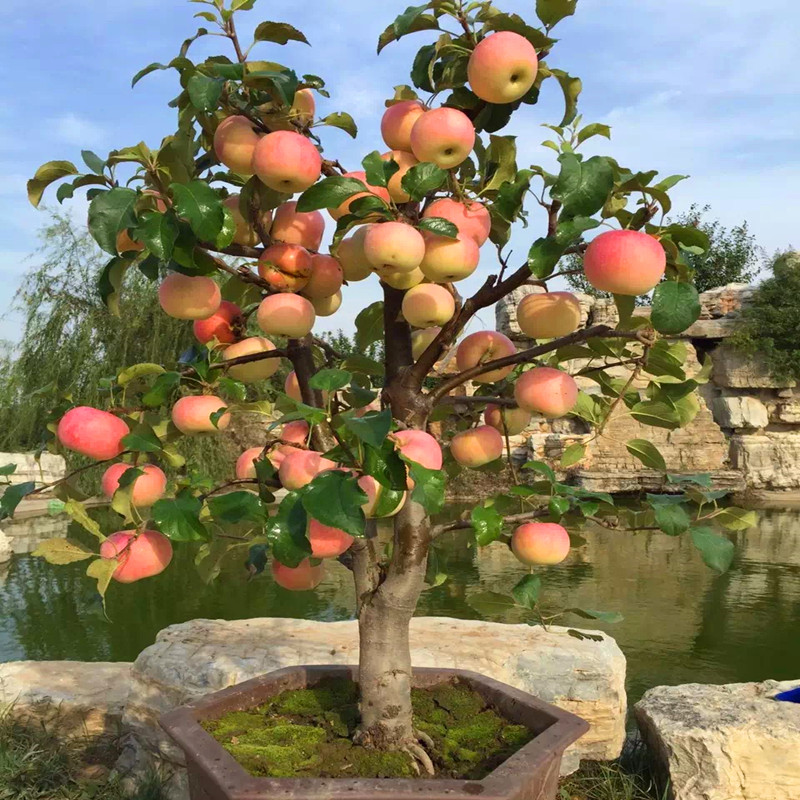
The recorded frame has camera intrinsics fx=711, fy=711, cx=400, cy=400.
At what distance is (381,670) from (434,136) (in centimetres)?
77

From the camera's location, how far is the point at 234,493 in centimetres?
86

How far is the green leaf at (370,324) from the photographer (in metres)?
1.22

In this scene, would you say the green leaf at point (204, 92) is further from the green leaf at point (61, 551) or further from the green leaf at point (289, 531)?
the green leaf at point (61, 551)

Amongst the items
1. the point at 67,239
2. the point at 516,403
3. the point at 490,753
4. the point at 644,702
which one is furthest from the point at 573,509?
the point at 67,239

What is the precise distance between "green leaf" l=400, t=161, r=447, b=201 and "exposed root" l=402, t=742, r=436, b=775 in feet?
2.54

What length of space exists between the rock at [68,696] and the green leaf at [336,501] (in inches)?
72.6

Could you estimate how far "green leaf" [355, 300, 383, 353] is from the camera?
122cm

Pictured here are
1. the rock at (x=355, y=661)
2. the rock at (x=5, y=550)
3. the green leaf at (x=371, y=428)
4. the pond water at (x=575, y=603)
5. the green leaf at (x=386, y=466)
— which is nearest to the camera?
the green leaf at (x=371, y=428)

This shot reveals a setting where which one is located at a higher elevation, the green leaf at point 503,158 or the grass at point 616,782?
the green leaf at point 503,158

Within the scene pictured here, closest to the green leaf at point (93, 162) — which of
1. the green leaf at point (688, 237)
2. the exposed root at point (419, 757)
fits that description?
the green leaf at point (688, 237)

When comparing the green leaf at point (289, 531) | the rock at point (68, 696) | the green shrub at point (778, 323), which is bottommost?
the rock at point (68, 696)

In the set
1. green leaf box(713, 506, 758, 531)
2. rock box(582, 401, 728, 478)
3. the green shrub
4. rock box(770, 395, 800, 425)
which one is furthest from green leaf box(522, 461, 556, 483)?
rock box(770, 395, 800, 425)

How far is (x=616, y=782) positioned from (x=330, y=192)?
1.79 metres

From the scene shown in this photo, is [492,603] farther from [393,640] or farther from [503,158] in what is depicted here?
[503,158]
